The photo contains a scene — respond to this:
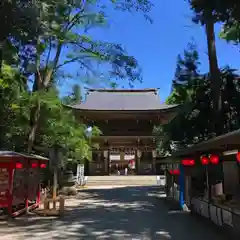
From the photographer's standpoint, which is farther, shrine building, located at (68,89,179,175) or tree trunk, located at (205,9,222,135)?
shrine building, located at (68,89,179,175)

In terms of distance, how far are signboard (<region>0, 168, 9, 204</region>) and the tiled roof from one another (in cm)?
2371

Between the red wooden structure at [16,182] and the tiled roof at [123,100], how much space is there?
21.9 meters

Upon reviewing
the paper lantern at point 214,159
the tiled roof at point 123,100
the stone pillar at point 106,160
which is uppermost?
the tiled roof at point 123,100

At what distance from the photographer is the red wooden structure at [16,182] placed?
11.3 m

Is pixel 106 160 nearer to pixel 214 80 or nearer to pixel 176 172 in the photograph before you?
pixel 176 172

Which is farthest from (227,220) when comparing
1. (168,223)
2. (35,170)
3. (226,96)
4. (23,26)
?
(226,96)

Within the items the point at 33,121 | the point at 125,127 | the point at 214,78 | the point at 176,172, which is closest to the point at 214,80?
the point at 214,78

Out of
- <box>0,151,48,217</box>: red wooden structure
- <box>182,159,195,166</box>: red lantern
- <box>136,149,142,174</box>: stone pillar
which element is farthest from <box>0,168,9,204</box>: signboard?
<box>136,149,142,174</box>: stone pillar

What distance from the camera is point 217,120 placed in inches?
602

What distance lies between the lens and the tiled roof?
3681cm

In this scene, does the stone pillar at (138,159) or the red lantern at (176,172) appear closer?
the red lantern at (176,172)

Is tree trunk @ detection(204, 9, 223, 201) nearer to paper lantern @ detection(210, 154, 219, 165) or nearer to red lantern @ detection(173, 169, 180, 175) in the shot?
red lantern @ detection(173, 169, 180, 175)

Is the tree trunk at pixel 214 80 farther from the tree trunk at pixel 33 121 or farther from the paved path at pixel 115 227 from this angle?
the tree trunk at pixel 33 121

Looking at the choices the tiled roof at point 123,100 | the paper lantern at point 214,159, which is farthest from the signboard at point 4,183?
the tiled roof at point 123,100
